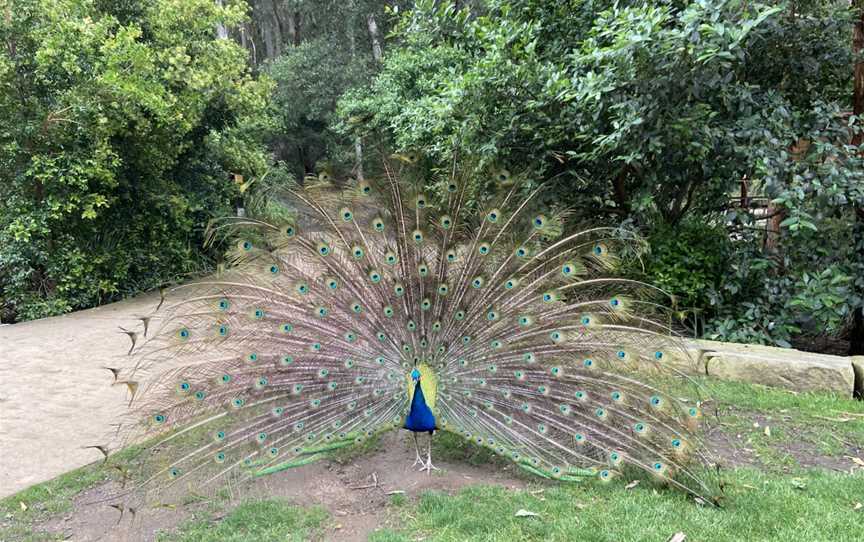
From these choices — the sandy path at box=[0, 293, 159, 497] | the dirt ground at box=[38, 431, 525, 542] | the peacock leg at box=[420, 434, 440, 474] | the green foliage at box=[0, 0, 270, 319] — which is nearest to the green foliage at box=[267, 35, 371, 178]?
the green foliage at box=[0, 0, 270, 319]

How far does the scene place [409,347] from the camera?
3900mm

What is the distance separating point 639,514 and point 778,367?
274 centimetres

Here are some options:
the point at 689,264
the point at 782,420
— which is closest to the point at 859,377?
the point at 782,420

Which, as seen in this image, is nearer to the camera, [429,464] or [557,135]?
[429,464]

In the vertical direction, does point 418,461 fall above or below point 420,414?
below

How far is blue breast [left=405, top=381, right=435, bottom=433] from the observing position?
3707 millimetres

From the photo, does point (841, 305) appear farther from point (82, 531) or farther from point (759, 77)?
point (82, 531)

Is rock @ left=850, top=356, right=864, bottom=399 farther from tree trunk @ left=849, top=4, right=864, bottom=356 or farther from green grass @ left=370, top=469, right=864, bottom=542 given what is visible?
green grass @ left=370, top=469, right=864, bottom=542

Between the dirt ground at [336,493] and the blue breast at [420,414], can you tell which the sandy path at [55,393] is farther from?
the blue breast at [420,414]

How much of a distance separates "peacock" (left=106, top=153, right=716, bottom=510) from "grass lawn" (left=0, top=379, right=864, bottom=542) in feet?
0.57

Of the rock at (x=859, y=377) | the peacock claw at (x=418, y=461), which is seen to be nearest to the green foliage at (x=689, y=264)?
the rock at (x=859, y=377)

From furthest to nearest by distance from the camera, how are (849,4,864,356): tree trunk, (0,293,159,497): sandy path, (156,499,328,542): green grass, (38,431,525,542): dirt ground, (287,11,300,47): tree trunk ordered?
(287,11,300,47): tree trunk < (849,4,864,356): tree trunk < (0,293,159,497): sandy path < (38,431,525,542): dirt ground < (156,499,328,542): green grass

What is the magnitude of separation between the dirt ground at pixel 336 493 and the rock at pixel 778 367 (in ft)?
7.77

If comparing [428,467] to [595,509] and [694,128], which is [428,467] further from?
[694,128]
